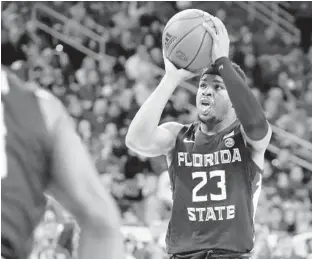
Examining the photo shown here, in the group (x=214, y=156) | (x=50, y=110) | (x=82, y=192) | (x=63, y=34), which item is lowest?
(x=63, y=34)

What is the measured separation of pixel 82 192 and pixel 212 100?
8.46ft

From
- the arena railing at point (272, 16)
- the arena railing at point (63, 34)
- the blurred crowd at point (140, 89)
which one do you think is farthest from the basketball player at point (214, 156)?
the arena railing at point (272, 16)

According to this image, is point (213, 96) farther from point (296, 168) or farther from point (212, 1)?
point (212, 1)

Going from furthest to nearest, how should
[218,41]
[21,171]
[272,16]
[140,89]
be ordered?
1. [272,16]
2. [140,89]
3. [218,41]
4. [21,171]

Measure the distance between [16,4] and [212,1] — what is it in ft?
10.0

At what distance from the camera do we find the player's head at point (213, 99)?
13.4ft

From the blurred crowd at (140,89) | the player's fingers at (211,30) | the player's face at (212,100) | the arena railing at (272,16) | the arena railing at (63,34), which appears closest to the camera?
the player's face at (212,100)

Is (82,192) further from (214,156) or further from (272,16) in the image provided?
(272,16)

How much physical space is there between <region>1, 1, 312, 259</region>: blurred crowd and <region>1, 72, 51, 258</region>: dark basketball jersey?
5.90 metres

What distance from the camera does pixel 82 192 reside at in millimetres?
1551

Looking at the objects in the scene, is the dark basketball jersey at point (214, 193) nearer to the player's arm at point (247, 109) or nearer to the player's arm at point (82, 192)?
the player's arm at point (247, 109)

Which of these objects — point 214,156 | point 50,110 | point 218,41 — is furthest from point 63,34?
point 50,110

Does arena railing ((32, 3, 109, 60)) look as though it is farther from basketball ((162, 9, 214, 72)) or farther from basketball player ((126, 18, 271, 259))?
basketball player ((126, 18, 271, 259))

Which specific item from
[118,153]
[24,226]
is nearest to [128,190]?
[118,153]
